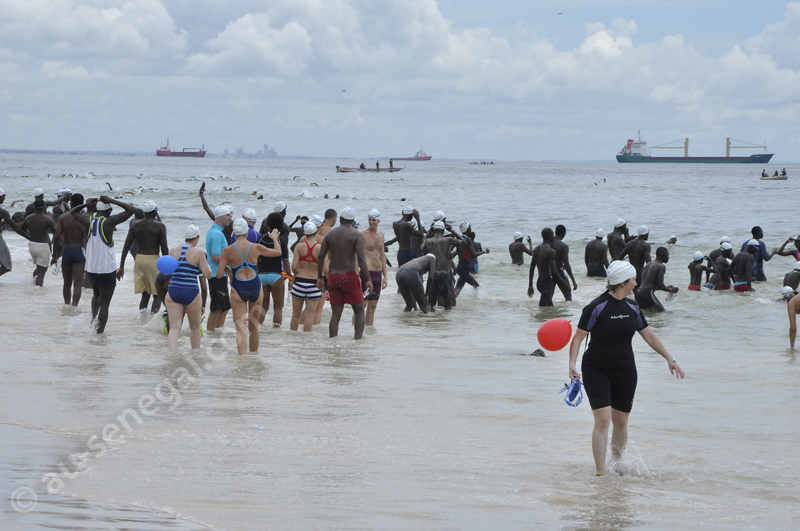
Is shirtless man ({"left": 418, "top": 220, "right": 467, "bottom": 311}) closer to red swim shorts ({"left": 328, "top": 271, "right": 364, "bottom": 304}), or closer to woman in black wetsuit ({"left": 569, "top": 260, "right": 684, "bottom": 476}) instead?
red swim shorts ({"left": 328, "top": 271, "right": 364, "bottom": 304})

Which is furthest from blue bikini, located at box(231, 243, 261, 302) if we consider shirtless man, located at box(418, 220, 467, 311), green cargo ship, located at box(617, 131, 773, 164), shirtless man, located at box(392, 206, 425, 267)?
green cargo ship, located at box(617, 131, 773, 164)

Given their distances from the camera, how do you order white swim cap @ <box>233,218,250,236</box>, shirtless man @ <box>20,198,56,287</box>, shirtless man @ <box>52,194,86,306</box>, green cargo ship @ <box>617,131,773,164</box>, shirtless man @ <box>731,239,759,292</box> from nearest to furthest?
white swim cap @ <box>233,218,250,236</box>, shirtless man @ <box>52,194,86,306</box>, shirtless man @ <box>20,198,56,287</box>, shirtless man @ <box>731,239,759,292</box>, green cargo ship @ <box>617,131,773,164</box>

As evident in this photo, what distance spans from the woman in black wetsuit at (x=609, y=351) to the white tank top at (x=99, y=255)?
6469 mm

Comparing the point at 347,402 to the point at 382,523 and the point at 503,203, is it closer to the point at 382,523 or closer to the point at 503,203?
the point at 382,523

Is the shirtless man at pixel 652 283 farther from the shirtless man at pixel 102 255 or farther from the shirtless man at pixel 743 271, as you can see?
the shirtless man at pixel 102 255

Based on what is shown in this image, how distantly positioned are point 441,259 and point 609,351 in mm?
7574

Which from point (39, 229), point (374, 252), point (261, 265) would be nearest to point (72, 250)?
point (39, 229)

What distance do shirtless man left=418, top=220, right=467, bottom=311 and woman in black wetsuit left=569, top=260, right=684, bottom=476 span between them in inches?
284

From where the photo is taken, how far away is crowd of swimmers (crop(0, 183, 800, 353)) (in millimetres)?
8547

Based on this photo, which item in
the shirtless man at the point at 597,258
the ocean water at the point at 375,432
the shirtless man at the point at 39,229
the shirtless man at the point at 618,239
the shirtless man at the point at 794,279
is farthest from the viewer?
the shirtless man at the point at 597,258

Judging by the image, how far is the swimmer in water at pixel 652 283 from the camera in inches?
527

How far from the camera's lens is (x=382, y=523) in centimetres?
446

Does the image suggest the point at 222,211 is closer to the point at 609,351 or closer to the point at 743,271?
the point at 609,351

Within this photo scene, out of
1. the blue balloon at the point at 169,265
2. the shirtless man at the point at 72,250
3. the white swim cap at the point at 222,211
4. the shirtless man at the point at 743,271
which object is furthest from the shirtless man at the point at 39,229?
the shirtless man at the point at 743,271
